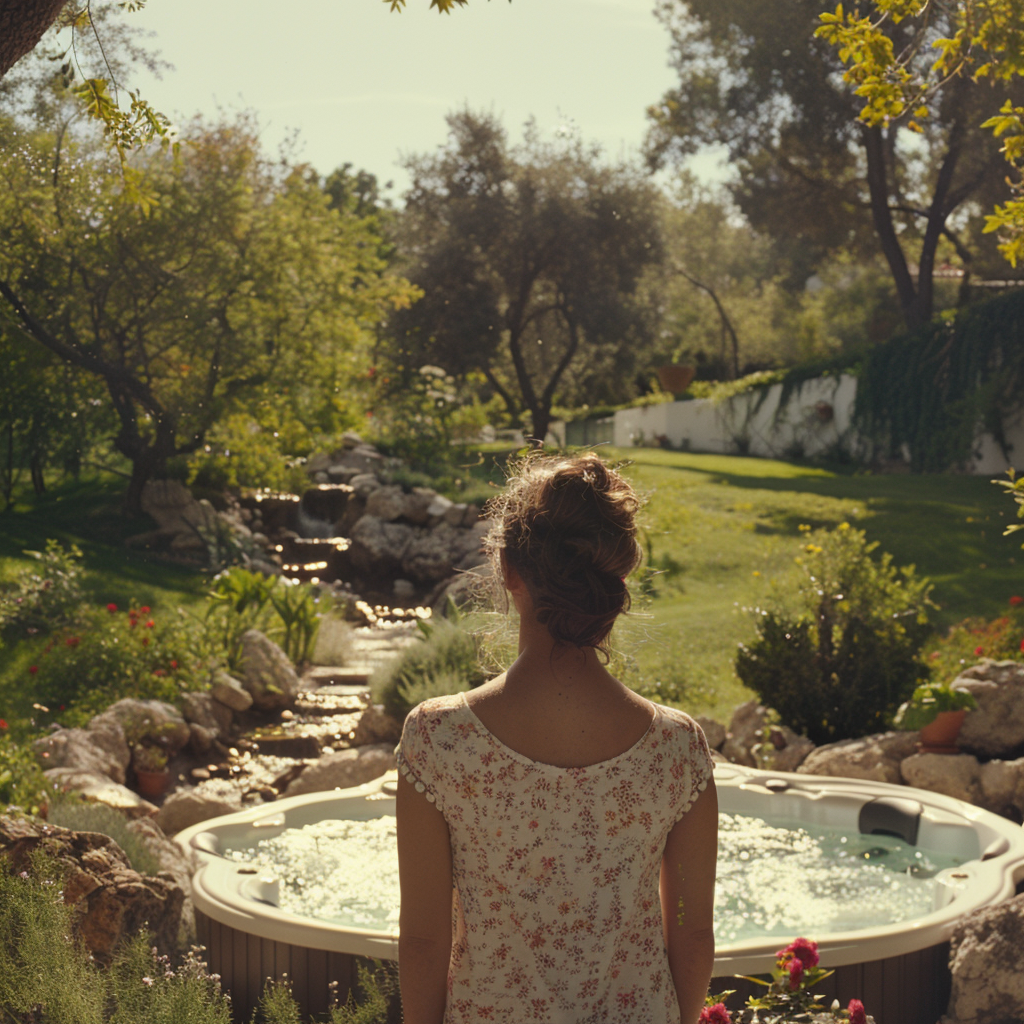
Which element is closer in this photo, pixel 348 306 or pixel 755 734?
pixel 755 734

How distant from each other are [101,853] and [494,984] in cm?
242

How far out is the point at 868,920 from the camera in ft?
14.0

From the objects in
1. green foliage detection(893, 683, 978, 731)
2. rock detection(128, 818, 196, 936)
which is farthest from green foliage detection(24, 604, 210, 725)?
green foliage detection(893, 683, 978, 731)

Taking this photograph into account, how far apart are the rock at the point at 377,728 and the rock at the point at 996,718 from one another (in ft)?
13.1

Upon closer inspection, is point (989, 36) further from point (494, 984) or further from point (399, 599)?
point (399, 599)

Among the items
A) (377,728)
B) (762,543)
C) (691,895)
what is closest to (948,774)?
(377,728)

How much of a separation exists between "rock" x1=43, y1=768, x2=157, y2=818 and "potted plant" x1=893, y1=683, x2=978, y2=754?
178 inches

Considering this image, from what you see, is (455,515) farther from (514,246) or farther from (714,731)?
(714,731)

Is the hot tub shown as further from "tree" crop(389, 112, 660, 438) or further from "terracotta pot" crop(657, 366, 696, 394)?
"terracotta pot" crop(657, 366, 696, 394)

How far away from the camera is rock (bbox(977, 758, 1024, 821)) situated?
5367 mm

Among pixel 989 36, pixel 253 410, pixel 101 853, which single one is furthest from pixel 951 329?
pixel 101 853

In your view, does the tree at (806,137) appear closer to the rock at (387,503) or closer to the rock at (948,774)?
the rock at (387,503)

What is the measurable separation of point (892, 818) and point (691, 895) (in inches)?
157

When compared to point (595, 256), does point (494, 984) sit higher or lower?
lower
